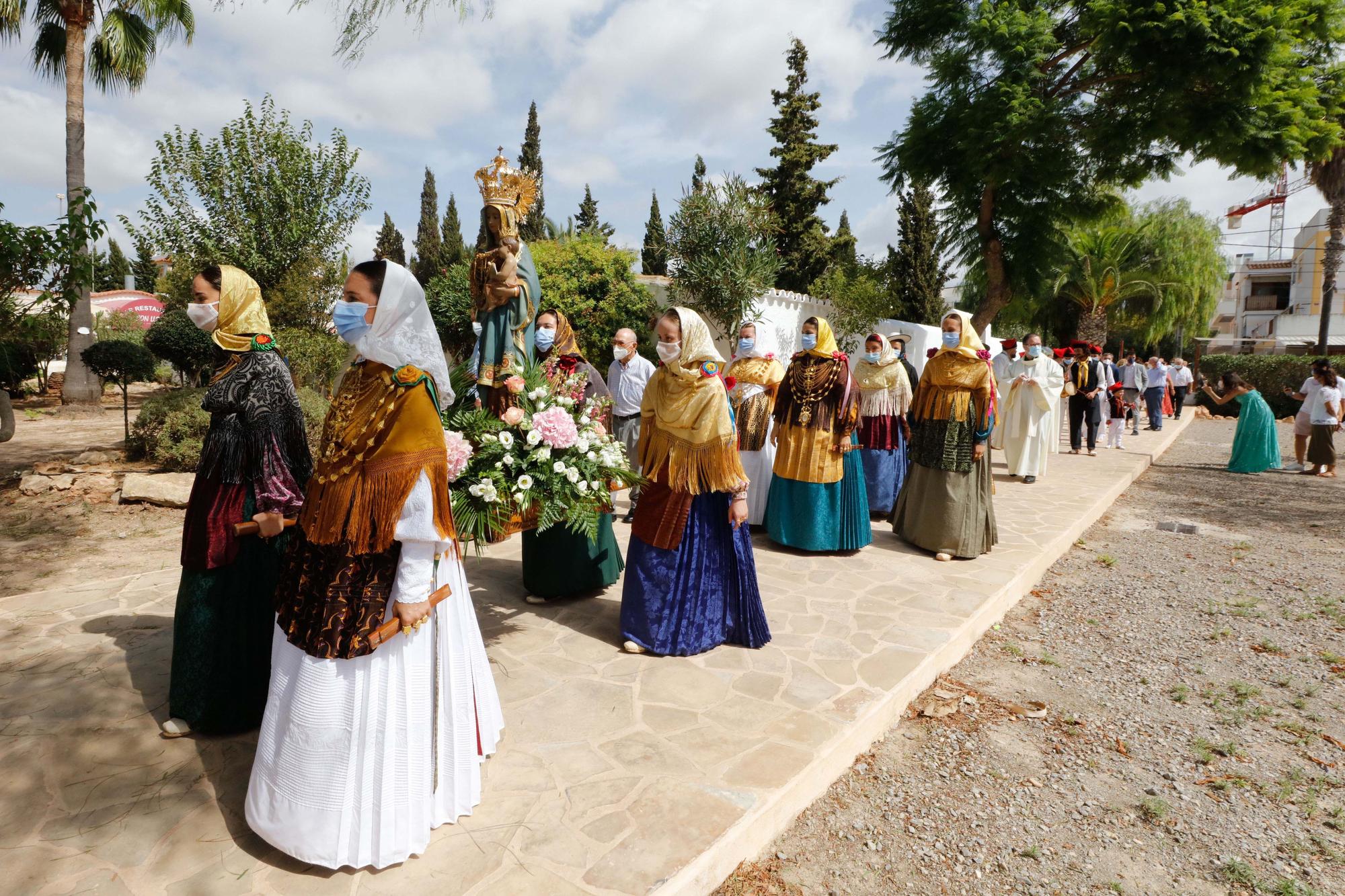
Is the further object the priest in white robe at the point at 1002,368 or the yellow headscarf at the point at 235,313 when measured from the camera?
the priest in white robe at the point at 1002,368

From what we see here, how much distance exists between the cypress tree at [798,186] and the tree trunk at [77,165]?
21071 mm

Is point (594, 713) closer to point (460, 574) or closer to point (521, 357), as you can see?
point (460, 574)

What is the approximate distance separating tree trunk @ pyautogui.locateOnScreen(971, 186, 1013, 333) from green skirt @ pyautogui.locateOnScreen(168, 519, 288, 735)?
624 inches

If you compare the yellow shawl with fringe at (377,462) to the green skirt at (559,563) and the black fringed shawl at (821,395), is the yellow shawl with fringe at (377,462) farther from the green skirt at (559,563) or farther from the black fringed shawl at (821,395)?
the black fringed shawl at (821,395)

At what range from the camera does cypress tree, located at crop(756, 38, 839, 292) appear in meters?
28.2

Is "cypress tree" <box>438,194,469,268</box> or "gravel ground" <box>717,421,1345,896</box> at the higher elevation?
"cypress tree" <box>438,194,469,268</box>

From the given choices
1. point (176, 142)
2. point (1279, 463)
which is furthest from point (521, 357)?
point (1279, 463)

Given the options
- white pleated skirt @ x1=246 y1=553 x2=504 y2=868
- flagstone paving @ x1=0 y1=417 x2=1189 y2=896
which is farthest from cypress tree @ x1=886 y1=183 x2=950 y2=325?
white pleated skirt @ x1=246 y1=553 x2=504 y2=868

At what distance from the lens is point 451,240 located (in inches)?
1636

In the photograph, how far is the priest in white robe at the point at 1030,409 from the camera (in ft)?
35.4

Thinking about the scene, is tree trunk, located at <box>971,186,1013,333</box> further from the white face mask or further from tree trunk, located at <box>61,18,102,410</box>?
tree trunk, located at <box>61,18,102,410</box>

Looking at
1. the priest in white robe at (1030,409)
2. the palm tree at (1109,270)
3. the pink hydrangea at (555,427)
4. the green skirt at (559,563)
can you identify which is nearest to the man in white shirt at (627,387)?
the green skirt at (559,563)

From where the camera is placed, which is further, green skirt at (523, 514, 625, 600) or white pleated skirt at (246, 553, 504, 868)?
green skirt at (523, 514, 625, 600)

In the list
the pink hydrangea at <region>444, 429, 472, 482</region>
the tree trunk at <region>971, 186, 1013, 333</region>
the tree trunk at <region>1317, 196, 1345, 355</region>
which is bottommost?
the pink hydrangea at <region>444, 429, 472, 482</region>
